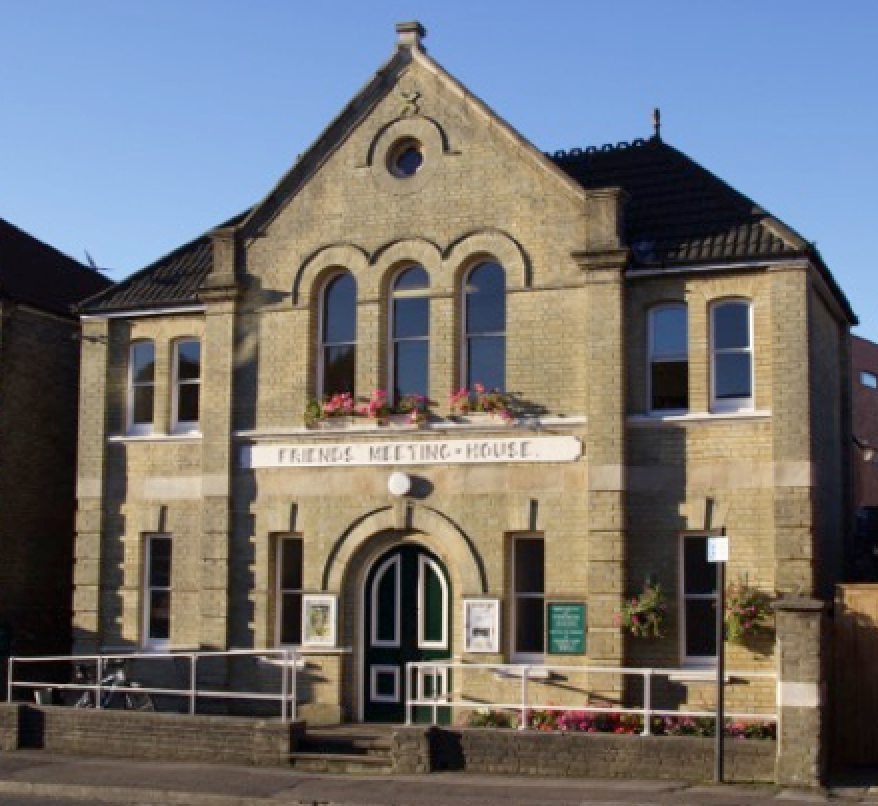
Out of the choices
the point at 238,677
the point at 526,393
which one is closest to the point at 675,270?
→ the point at 526,393

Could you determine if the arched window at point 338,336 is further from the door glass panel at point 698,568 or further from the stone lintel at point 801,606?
the stone lintel at point 801,606

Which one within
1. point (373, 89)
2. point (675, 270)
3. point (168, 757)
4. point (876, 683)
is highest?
point (373, 89)

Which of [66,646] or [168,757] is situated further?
[66,646]

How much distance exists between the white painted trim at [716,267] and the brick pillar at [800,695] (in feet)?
16.5

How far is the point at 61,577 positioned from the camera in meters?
25.7

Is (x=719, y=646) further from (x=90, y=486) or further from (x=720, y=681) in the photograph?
(x=90, y=486)

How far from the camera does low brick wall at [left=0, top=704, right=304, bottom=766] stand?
60.7 ft

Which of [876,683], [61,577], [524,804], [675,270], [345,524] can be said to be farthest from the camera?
[61,577]

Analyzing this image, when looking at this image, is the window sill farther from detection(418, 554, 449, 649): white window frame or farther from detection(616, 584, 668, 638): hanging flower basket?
detection(616, 584, 668, 638): hanging flower basket

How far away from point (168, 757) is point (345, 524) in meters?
4.21

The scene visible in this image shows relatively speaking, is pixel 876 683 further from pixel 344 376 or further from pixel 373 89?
pixel 373 89

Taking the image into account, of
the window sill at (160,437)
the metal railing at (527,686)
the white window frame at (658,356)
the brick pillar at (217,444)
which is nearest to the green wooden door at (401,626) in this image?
the metal railing at (527,686)

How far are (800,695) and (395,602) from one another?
6.76 m

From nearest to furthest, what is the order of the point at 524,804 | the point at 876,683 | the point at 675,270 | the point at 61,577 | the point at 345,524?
1. the point at 524,804
2. the point at 876,683
3. the point at 675,270
4. the point at 345,524
5. the point at 61,577
